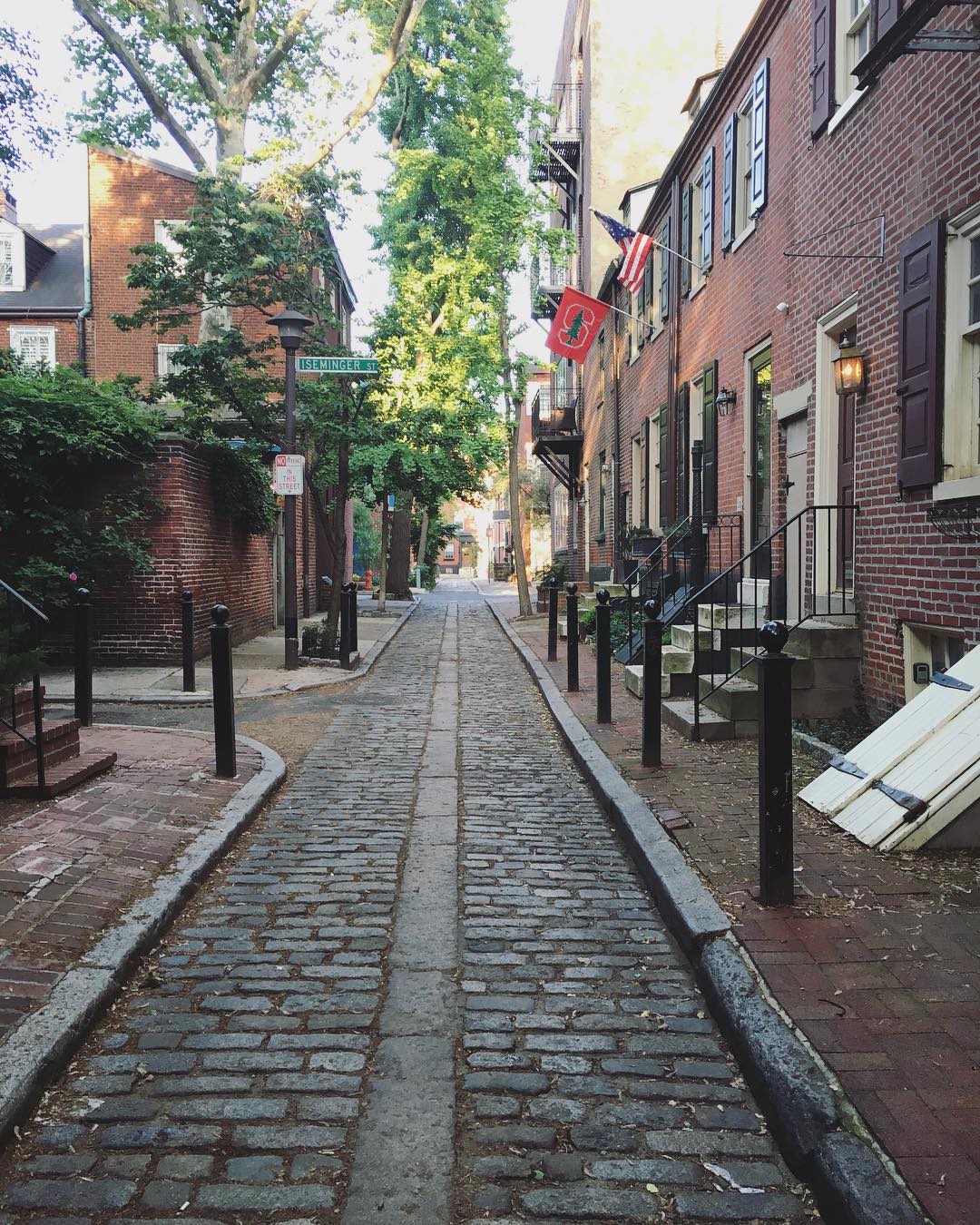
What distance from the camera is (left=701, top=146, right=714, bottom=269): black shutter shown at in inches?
531

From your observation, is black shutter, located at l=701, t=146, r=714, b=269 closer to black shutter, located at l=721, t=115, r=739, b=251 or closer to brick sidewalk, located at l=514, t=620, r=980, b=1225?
black shutter, located at l=721, t=115, r=739, b=251

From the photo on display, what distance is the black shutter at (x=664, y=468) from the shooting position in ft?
53.0

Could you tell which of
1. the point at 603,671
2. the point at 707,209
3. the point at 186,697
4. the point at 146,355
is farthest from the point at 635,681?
the point at 146,355

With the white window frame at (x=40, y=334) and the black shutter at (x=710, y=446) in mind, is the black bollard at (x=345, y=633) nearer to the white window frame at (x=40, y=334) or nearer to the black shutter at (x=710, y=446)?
the black shutter at (x=710, y=446)

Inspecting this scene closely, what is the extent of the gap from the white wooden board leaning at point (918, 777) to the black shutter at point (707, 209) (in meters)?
9.77

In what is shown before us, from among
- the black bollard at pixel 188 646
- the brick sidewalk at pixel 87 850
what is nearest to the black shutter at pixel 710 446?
the black bollard at pixel 188 646

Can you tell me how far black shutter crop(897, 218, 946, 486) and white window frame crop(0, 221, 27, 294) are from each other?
2692 centimetres

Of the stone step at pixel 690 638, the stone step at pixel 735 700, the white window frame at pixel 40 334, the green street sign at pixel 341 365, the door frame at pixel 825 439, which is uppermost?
A: the white window frame at pixel 40 334

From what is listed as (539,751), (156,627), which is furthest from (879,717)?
(156,627)

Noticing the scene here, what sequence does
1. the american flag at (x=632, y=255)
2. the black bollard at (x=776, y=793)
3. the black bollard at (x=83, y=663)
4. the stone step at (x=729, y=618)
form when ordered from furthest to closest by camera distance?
the american flag at (x=632, y=255) → the stone step at (x=729, y=618) → the black bollard at (x=83, y=663) → the black bollard at (x=776, y=793)

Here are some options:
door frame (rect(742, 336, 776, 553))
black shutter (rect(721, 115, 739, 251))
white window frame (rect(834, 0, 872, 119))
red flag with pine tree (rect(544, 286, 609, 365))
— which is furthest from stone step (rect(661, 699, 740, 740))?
red flag with pine tree (rect(544, 286, 609, 365))

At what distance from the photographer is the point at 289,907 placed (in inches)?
175

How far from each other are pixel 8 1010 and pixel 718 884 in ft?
9.30

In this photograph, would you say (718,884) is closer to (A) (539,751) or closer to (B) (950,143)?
(A) (539,751)
